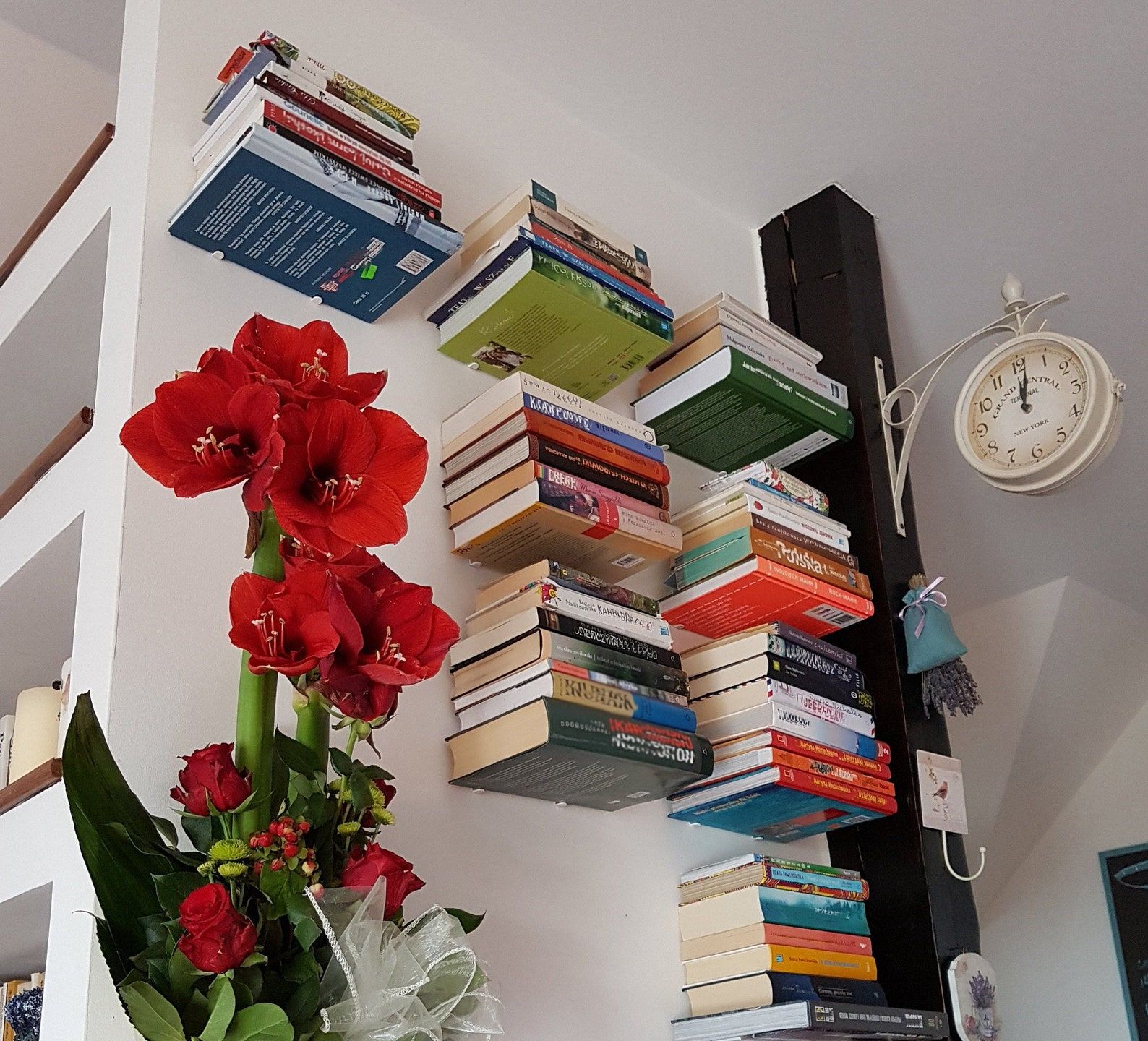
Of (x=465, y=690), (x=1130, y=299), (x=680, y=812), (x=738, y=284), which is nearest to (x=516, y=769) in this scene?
(x=465, y=690)

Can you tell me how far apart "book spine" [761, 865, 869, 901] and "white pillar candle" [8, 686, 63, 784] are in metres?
0.97

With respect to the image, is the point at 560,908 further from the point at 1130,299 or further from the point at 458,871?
the point at 1130,299

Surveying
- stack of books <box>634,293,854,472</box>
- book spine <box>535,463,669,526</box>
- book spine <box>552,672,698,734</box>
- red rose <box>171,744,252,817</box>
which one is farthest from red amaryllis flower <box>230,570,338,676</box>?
stack of books <box>634,293,854,472</box>

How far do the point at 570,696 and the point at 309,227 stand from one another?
66 cm

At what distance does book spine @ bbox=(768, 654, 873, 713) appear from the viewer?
1.73m

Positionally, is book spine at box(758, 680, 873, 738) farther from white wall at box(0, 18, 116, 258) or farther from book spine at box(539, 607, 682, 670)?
white wall at box(0, 18, 116, 258)

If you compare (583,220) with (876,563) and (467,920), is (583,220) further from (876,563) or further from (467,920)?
(467,920)

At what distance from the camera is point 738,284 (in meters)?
2.42

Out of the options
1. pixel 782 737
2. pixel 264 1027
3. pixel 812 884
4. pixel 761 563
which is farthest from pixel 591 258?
pixel 264 1027

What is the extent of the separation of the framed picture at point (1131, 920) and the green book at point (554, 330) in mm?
2858

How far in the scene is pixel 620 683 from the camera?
152 cm

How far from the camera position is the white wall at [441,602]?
1.33 metres

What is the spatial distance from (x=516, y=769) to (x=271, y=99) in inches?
33.4

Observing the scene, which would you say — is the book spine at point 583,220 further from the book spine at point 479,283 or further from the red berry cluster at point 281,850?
the red berry cluster at point 281,850
